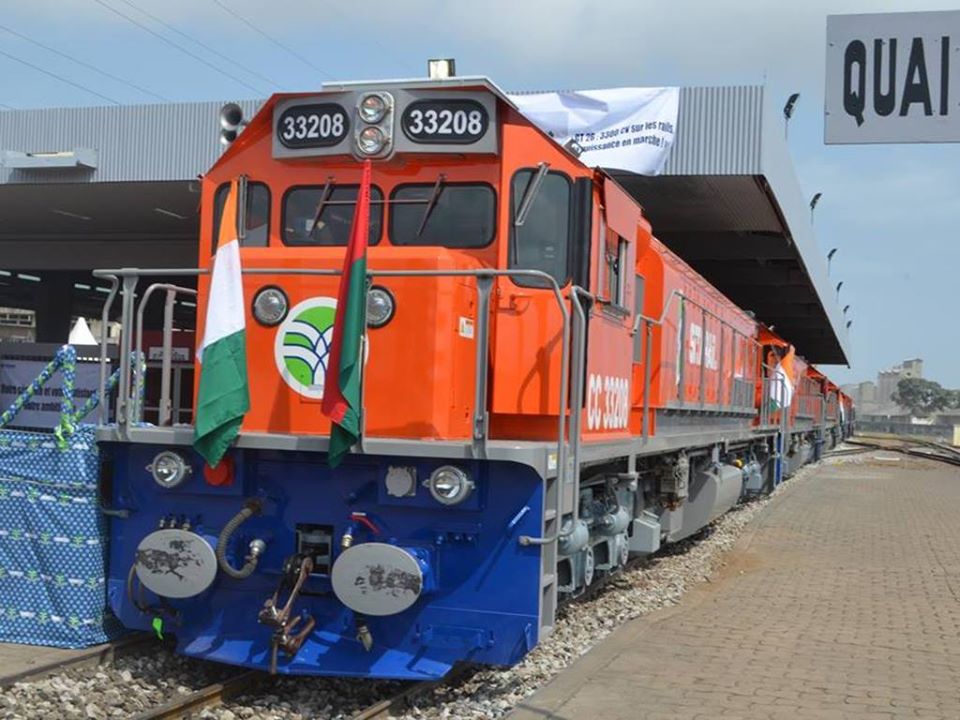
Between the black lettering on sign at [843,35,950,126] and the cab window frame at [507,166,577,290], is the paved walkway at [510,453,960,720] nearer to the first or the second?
the cab window frame at [507,166,577,290]

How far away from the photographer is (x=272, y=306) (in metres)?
5.88

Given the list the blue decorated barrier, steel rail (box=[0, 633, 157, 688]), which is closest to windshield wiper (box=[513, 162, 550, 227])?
the blue decorated barrier

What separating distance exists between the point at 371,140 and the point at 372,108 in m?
0.18

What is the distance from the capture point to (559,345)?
6.06 m

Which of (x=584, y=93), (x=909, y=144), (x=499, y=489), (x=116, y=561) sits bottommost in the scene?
(x=116, y=561)

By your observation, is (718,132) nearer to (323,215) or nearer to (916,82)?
(323,215)

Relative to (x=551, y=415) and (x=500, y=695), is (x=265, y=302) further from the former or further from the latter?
(x=500, y=695)

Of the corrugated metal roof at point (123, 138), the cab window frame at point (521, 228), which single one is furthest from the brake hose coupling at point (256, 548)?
the corrugated metal roof at point (123, 138)

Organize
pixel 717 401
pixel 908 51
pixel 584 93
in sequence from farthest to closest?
pixel 584 93, pixel 717 401, pixel 908 51

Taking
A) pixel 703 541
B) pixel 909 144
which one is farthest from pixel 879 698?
pixel 703 541

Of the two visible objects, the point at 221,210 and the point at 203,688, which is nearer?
the point at 203,688

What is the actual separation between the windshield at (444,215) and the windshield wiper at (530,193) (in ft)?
0.51

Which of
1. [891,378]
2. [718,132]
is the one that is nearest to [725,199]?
[718,132]

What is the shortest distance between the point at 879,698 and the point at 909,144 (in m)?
3.24
